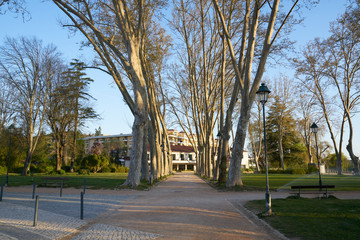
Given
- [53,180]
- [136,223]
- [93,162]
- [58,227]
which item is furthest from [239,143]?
[93,162]

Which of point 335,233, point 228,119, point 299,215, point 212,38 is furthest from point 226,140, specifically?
point 335,233

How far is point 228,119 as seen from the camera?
762 inches

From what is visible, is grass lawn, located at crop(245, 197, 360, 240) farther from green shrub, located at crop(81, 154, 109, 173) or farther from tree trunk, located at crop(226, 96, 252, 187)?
green shrub, located at crop(81, 154, 109, 173)

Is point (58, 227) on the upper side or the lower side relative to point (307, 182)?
upper

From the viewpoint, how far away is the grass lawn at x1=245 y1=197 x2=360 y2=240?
17.9 feet

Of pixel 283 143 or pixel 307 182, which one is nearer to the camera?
pixel 307 182

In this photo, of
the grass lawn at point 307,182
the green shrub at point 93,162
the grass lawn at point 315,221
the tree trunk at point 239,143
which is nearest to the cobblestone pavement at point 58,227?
the grass lawn at point 315,221

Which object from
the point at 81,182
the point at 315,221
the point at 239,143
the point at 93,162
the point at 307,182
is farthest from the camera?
the point at 93,162

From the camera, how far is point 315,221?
6.58 meters

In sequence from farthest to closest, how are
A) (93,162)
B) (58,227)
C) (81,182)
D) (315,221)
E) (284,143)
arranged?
1. (284,143)
2. (93,162)
3. (81,182)
4. (315,221)
5. (58,227)

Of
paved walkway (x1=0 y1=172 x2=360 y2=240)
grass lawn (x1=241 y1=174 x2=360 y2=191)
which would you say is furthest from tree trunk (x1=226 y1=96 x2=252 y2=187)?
paved walkway (x1=0 y1=172 x2=360 y2=240)

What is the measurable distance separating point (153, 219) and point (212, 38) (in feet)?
65.2

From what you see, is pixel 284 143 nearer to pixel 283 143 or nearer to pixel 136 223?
pixel 283 143

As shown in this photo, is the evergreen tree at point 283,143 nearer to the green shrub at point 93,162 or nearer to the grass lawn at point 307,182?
the grass lawn at point 307,182
